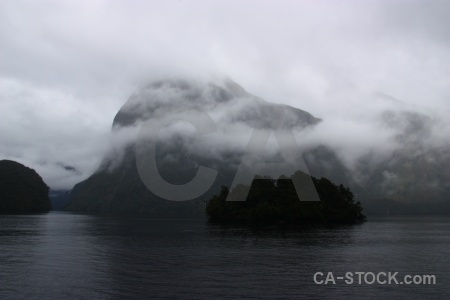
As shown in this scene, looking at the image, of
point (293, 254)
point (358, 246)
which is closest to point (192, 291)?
point (293, 254)

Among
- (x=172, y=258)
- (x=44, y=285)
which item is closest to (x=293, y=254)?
(x=172, y=258)

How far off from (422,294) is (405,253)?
3973 centimetres

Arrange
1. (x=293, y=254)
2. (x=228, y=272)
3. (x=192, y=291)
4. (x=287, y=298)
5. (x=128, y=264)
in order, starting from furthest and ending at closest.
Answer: (x=293, y=254) → (x=128, y=264) → (x=228, y=272) → (x=192, y=291) → (x=287, y=298)

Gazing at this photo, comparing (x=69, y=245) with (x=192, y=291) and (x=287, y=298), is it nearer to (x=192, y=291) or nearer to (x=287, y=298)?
(x=192, y=291)

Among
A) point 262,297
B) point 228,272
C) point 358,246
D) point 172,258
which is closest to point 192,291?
point 262,297

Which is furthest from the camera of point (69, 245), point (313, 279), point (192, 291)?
point (69, 245)

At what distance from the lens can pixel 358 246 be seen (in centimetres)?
9669

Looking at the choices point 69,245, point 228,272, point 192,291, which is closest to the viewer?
point 192,291

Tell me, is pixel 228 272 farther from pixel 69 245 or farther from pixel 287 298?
pixel 69 245

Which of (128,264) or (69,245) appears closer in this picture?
(128,264)

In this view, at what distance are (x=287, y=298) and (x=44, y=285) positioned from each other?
89.7ft

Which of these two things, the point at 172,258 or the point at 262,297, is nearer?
the point at 262,297

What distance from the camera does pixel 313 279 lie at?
181 ft

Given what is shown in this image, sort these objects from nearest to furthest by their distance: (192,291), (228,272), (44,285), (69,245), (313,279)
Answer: (192,291) → (44,285) → (313,279) → (228,272) → (69,245)
